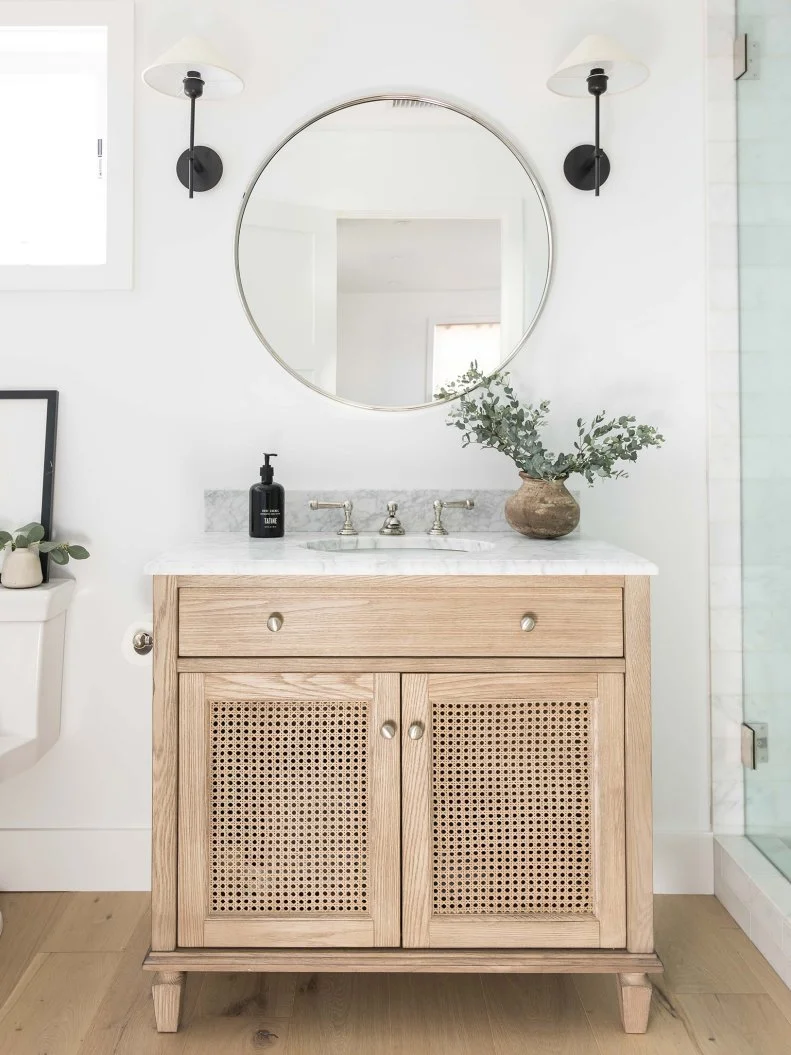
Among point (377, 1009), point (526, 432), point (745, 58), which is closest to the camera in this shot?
point (377, 1009)

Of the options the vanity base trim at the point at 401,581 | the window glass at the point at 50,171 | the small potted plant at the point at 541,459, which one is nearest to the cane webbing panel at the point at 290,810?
the vanity base trim at the point at 401,581

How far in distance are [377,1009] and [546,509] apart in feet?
3.43

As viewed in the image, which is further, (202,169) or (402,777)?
(202,169)

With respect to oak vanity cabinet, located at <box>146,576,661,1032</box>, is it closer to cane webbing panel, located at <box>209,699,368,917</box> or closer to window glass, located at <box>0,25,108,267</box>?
cane webbing panel, located at <box>209,699,368,917</box>

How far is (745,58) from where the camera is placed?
201 centimetres

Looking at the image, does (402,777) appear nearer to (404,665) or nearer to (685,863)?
(404,665)

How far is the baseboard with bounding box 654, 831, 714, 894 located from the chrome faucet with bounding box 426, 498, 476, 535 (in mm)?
929

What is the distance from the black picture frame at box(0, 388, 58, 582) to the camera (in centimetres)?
206

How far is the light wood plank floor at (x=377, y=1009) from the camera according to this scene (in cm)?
152

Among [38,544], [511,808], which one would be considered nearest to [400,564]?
[511,808]

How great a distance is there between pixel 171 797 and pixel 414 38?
71.8 inches

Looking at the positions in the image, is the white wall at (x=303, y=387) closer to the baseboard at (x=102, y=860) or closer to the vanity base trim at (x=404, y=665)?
the baseboard at (x=102, y=860)

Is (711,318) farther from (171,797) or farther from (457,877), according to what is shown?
(171,797)

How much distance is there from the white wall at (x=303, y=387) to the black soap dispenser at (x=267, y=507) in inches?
7.7
